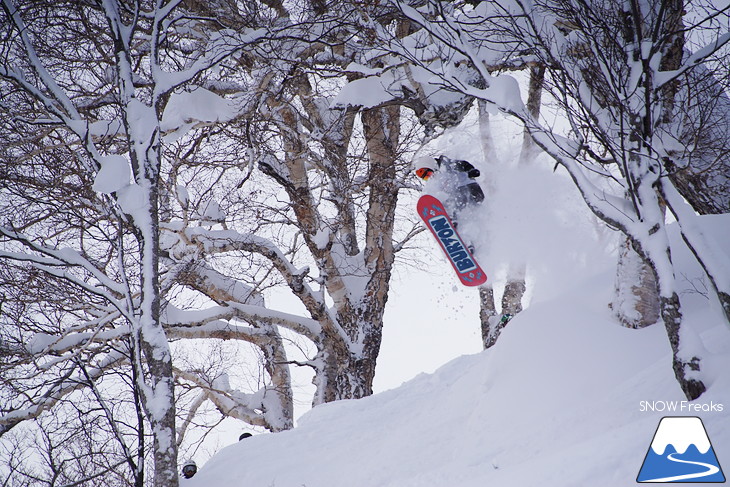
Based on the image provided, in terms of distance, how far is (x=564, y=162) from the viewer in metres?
4.34

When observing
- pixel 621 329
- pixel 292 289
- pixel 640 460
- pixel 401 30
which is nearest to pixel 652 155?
pixel 621 329

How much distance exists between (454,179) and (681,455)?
5.40 m

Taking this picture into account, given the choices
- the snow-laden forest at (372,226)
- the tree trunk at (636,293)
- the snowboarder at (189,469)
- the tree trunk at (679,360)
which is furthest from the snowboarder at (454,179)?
the snowboarder at (189,469)

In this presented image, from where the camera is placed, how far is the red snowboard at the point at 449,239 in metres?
7.92

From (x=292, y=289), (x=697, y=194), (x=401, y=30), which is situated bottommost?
(x=697, y=194)

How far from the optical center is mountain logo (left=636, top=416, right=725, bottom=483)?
2973 mm

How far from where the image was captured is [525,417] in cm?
455

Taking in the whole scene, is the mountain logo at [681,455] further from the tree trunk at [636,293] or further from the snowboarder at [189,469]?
the snowboarder at [189,469]

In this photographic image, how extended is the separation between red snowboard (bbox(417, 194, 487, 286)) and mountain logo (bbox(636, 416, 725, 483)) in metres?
4.69

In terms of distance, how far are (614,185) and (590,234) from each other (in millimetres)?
1105

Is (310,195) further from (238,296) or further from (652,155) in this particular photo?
(652,155)

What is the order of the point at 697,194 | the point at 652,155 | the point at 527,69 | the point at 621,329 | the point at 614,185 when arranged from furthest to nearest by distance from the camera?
the point at 527,69
the point at 614,185
the point at 697,194
the point at 621,329
the point at 652,155

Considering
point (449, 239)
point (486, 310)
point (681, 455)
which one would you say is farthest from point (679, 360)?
point (486, 310)

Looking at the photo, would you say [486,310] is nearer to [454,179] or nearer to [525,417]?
[454,179]
